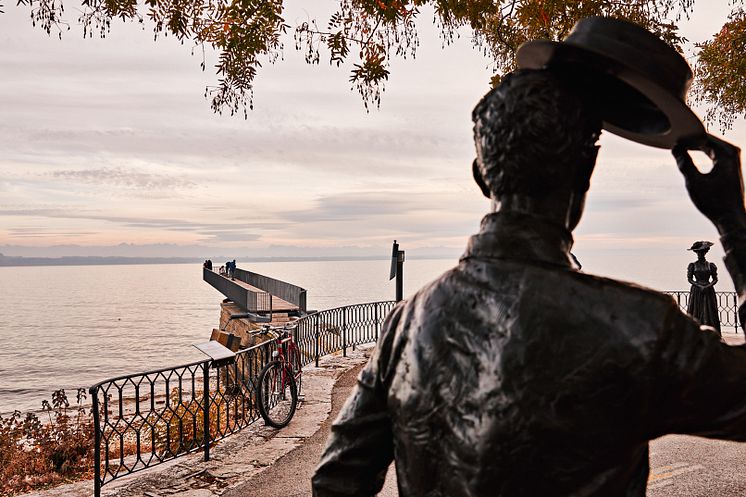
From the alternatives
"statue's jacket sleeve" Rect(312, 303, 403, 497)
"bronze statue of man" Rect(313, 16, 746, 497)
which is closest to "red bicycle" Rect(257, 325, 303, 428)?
"statue's jacket sleeve" Rect(312, 303, 403, 497)

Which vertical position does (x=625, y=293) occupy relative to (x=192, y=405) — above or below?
above

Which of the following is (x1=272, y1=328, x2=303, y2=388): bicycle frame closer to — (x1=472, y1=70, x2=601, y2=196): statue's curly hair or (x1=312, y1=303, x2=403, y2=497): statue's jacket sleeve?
(x1=312, y1=303, x2=403, y2=497): statue's jacket sleeve

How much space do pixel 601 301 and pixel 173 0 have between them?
7939 millimetres

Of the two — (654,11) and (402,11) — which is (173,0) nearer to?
(402,11)

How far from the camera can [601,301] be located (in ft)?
4.21

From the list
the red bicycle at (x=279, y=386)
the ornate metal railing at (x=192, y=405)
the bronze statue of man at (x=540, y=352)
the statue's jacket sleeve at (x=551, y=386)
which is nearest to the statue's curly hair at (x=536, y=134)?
the bronze statue of man at (x=540, y=352)

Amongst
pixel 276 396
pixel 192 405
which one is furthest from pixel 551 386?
pixel 192 405

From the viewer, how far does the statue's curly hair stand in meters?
1.36

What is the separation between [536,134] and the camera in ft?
4.46

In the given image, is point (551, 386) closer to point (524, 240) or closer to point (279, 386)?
point (524, 240)

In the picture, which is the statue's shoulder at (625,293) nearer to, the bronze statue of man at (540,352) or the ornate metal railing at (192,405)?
the bronze statue of man at (540,352)

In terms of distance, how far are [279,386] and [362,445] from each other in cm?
960

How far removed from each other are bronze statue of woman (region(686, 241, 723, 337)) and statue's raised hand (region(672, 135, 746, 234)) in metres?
14.1

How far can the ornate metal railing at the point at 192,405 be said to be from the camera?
27.2ft
